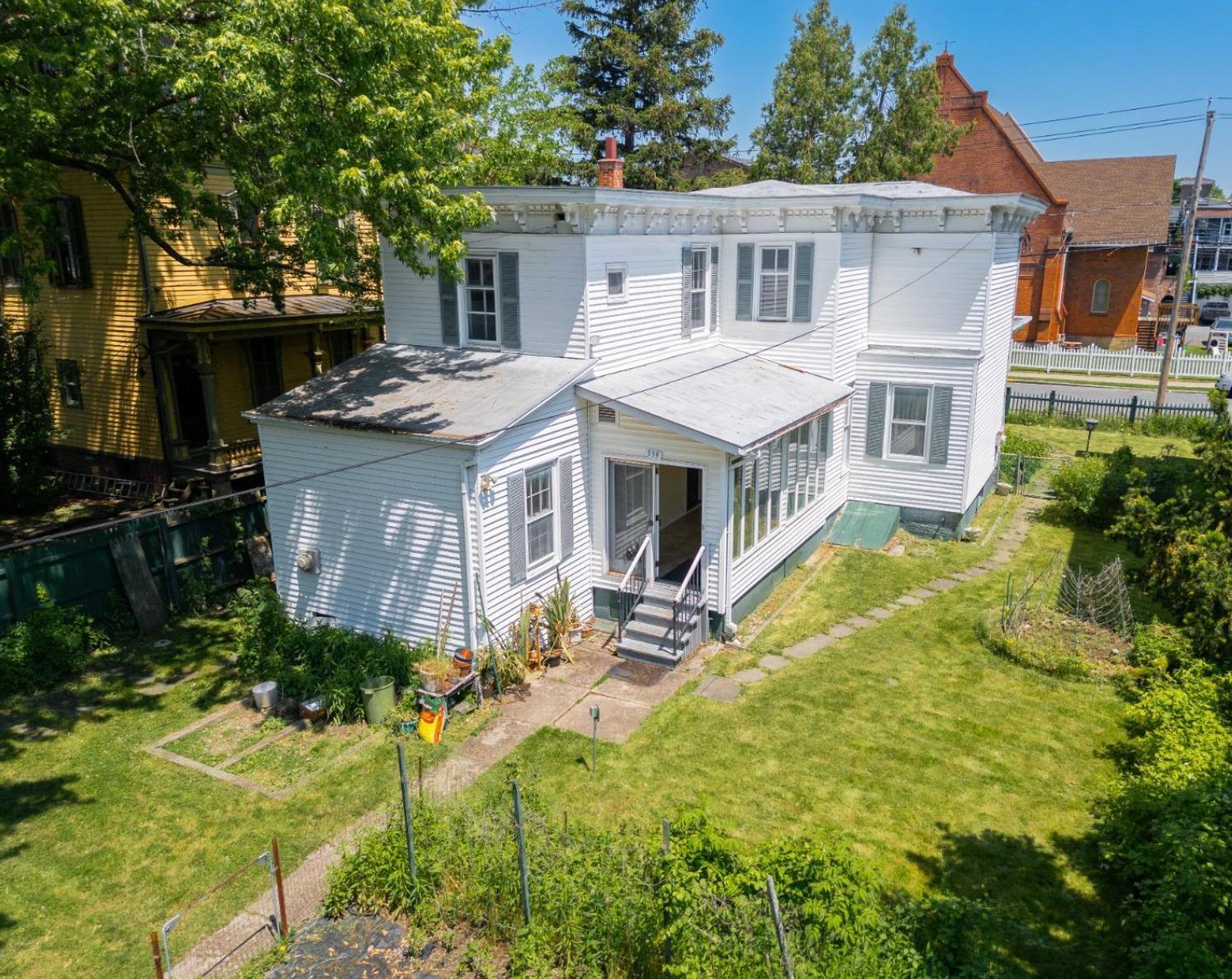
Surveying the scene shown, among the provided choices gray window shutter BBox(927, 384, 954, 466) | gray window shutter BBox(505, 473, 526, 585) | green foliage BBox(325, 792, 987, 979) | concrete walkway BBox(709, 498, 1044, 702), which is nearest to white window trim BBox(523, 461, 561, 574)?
gray window shutter BBox(505, 473, 526, 585)

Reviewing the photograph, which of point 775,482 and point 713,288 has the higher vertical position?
point 713,288

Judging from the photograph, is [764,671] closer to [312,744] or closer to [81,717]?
[312,744]

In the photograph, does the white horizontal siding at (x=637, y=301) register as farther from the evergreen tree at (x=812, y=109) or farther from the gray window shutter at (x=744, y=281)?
the evergreen tree at (x=812, y=109)

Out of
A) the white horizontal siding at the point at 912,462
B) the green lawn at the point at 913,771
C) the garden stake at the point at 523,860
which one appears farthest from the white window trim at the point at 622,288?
the garden stake at the point at 523,860

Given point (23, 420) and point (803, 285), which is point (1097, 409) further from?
point (23, 420)

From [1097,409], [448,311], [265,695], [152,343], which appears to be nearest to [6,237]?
[152,343]

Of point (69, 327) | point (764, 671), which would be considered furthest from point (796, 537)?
point (69, 327)
